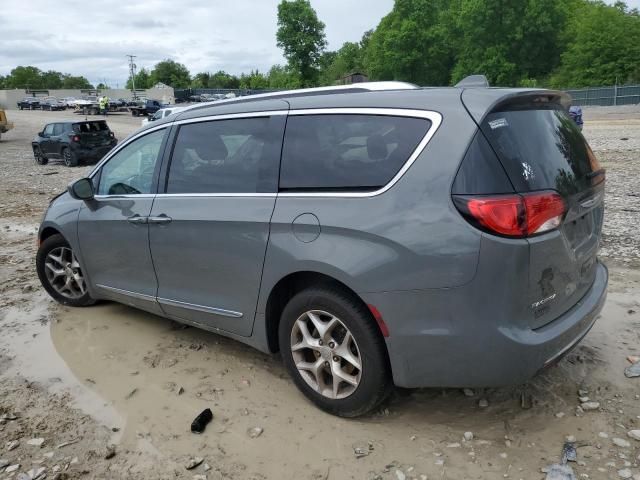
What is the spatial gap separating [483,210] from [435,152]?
15.4 inches

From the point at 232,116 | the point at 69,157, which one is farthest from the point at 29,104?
the point at 232,116

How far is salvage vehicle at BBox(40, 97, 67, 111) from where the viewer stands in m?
68.1

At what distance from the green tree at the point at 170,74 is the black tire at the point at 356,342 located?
112757mm

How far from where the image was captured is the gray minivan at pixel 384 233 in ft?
8.76

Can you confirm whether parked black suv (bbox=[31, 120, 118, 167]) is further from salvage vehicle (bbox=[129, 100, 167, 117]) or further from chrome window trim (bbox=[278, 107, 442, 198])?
salvage vehicle (bbox=[129, 100, 167, 117])

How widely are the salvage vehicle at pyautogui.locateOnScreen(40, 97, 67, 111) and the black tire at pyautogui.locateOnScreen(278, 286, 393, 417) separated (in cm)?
7376

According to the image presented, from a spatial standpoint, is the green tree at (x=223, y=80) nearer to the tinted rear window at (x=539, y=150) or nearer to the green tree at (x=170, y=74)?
the green tree at (x=170, y=74)

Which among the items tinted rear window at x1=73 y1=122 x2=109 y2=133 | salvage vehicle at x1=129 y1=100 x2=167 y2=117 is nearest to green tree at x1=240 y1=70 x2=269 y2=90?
salvage vehicle at x1=129 y1=100 x2=167 y2=117

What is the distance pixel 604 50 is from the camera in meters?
56.1

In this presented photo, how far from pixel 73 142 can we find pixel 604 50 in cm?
5476

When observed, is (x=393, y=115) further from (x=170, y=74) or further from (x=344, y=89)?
(x=170, y=74)

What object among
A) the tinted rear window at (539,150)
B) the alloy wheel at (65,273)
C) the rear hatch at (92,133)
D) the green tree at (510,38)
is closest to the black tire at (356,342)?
the tinted rear window at (539,150)

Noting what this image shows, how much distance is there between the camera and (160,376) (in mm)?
3920

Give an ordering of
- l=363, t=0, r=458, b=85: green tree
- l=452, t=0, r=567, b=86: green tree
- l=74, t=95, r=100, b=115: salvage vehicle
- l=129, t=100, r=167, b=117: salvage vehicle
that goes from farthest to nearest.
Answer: l=363, t=0, r=458, b=85: green tree → l=452, t=0, r=567, b=86: green tree → l=74, t=95, r=100, b=115: salvage vehicle → l=129, t=100, r=167, b=117: salvage vehicle
